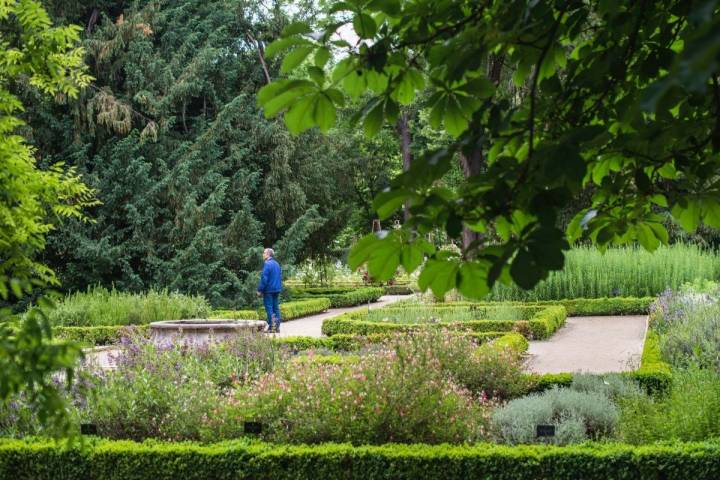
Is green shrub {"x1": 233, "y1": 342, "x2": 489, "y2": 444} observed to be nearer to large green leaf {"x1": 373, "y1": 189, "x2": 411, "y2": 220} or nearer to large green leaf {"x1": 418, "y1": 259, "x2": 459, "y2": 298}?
large green leaf {"x1": 418, "y1": 259, "x2": 459, "y2": 298}

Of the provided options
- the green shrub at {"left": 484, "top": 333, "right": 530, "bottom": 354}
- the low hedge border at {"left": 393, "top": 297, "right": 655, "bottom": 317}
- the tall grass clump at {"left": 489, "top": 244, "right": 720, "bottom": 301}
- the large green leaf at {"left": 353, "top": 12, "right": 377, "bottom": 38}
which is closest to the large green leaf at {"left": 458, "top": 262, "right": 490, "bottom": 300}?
the large green leaf at {"left": 353, "top": 12, "right": 377, "bottom": 38}

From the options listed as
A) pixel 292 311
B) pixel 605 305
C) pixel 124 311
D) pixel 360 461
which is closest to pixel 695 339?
pixel 360 461

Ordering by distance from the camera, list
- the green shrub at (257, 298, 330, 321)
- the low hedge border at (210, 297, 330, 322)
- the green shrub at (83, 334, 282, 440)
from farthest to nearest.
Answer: the green shrub at (257, 298, 330, 321)
the low hedge border at (210, 297, 330, 322)
the green shrub at (83, 334, 282, 440)

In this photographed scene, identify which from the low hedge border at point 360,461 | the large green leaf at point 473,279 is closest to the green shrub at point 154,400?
the low hedge border at point 360,461

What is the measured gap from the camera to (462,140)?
→ 155cm

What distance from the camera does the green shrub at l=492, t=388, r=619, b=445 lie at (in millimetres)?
5457

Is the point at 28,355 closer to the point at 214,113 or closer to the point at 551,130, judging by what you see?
the point at 551,130

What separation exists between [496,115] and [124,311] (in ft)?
48.4

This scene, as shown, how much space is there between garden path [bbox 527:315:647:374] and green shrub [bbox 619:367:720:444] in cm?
192

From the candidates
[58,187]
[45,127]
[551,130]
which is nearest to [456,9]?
[551,130]

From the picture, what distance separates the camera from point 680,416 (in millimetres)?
5371

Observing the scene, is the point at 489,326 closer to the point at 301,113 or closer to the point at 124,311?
the point at 124,311

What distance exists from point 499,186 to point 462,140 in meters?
0.12

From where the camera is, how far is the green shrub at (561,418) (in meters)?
5.46
